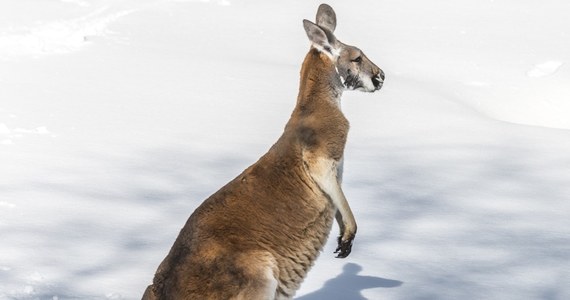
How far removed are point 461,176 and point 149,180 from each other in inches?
75.9

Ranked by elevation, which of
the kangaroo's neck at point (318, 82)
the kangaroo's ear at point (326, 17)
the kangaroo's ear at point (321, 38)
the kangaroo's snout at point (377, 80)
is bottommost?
the kangaroo's neck at point (318, 82)

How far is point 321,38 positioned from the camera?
13.7ft

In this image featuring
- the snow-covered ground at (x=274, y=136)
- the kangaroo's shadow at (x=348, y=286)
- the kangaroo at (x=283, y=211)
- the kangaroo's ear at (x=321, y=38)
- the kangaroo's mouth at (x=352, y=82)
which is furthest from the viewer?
the snow-covered ground at (x=274, y=136)

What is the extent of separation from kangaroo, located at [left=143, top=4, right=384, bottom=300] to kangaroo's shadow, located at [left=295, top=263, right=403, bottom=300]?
406 mm

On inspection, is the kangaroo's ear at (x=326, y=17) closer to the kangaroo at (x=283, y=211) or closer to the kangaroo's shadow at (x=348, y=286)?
the kangaroo at (x=283, y=211)

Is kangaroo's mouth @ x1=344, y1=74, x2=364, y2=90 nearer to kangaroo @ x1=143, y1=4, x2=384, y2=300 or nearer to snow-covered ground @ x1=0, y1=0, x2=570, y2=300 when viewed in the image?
kangaroo @ x1=143, y1=4, x2=384, y2=300

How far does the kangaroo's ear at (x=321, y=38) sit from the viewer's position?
13.5 feet

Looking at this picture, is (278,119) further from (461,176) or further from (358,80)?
(358,80)

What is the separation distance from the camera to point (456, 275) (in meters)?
4.55

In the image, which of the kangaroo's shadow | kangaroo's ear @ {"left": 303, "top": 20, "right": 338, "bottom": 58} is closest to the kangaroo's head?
kangaroo's ear @ {"left": 303, "top": 20, "right": 338, "bottom": 58}

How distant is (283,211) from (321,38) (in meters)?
0.78

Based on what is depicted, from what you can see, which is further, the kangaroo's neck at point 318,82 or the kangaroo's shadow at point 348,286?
the kangaroo's shadow at point 348,286

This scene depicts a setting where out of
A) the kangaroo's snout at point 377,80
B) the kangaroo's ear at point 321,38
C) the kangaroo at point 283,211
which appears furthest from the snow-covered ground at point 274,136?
the kangaroo's ear at point 321,38

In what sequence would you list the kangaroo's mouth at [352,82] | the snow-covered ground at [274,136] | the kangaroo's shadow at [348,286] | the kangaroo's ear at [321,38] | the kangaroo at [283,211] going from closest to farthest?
the kangaroo at [283,211], the kangaroo's ear at [321,38], the kangaroo's mouth at [352,82], the kangaroo's shadow at [348,286], the snow-covered ground at [274,136]
